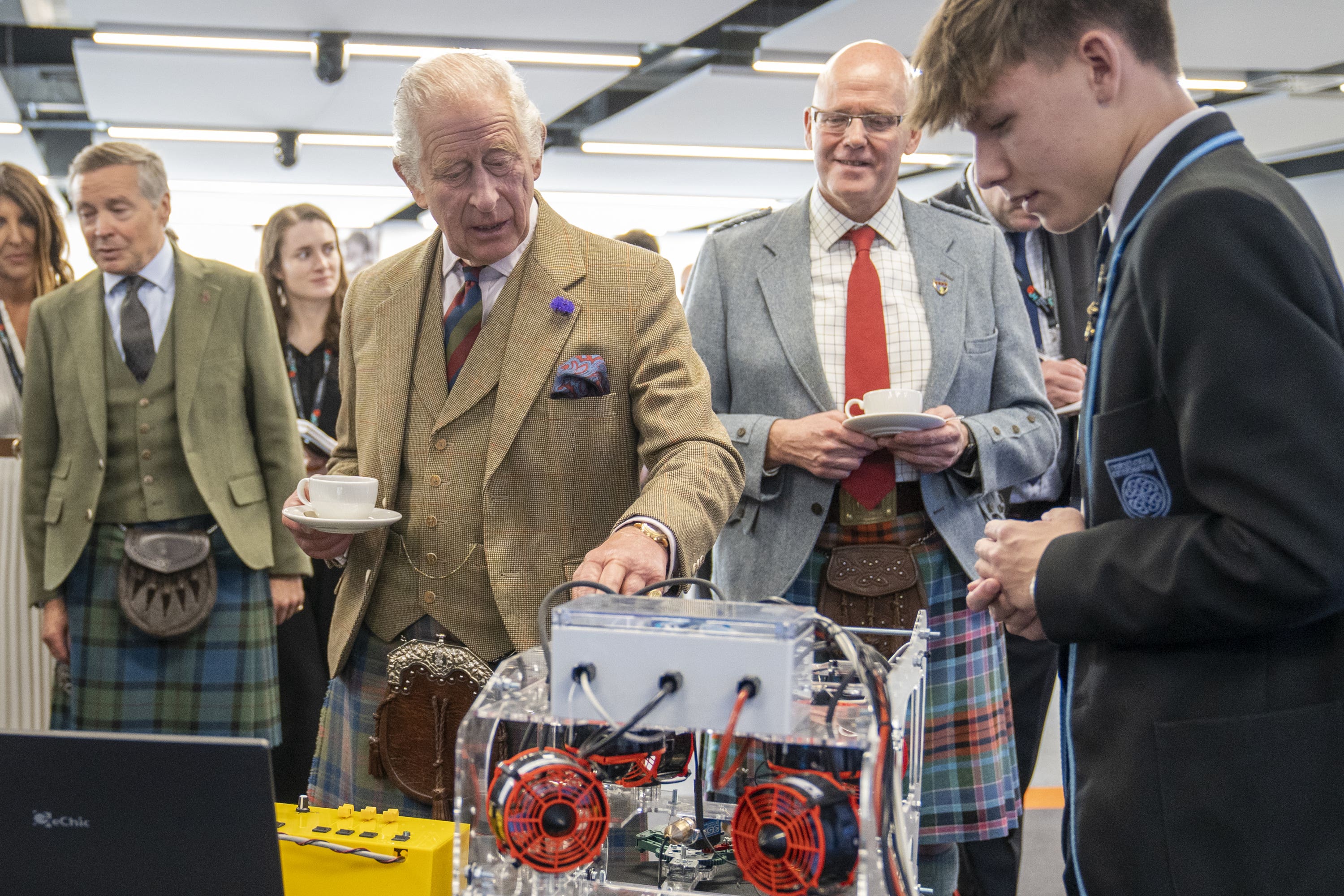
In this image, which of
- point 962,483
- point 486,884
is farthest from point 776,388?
point 486,884

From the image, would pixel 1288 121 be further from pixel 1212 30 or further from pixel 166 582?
pixel 166 582

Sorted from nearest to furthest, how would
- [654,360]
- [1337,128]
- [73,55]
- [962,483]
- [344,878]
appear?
[344,878]
[654,360]
[962,483]
[73,55]
[1337,128]

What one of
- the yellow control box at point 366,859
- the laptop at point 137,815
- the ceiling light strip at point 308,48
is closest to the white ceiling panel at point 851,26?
the ceiling light strip at point 308,48

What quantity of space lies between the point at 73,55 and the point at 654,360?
21.2 ft

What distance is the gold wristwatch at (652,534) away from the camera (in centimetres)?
136

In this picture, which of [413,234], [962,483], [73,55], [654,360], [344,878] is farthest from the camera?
[413,234]

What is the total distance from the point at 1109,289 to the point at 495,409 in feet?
2.79

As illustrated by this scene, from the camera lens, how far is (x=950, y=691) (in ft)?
6.97

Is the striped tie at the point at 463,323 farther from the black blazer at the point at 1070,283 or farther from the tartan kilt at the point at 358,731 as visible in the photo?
the black blazer at the point at 1070,283

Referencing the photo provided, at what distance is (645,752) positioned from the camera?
1.06 metres

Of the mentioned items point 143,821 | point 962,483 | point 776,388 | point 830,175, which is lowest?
point 143,821

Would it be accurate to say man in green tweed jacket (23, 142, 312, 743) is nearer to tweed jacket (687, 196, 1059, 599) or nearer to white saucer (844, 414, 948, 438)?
tweed jacket (687, 196, 1059, 599)

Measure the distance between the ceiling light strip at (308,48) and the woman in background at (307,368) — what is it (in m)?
2.97

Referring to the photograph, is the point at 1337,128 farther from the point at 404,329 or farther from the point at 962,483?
the point at 404,329
